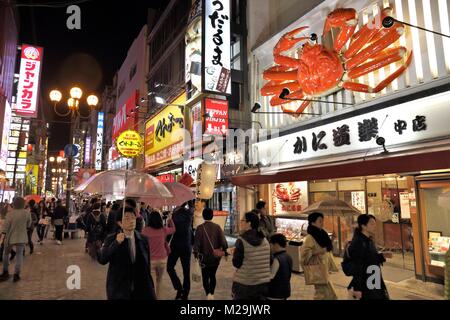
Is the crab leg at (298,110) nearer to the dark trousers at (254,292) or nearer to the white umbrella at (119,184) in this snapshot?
the white umbrella at (119,184)

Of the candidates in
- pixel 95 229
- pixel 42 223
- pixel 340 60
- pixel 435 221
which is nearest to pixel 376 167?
pixel 435 221

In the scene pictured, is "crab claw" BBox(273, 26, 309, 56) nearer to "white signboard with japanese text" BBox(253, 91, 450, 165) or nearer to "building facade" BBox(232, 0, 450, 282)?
"building facade" BBox(232, 0, 450, 282)

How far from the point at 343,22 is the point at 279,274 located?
807cm

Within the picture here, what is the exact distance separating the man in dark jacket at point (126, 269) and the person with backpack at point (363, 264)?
277 centimetres

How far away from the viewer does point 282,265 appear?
4535 millimetres

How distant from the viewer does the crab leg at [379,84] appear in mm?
8469

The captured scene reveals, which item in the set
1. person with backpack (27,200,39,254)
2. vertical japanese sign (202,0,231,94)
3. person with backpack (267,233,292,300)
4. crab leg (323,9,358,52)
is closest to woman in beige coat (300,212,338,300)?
person with backpack (267,233,292,300)

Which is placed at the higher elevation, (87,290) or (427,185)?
(427,185)

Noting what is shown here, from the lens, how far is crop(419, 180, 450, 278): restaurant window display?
8.07m

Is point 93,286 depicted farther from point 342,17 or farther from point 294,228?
point 342,17
